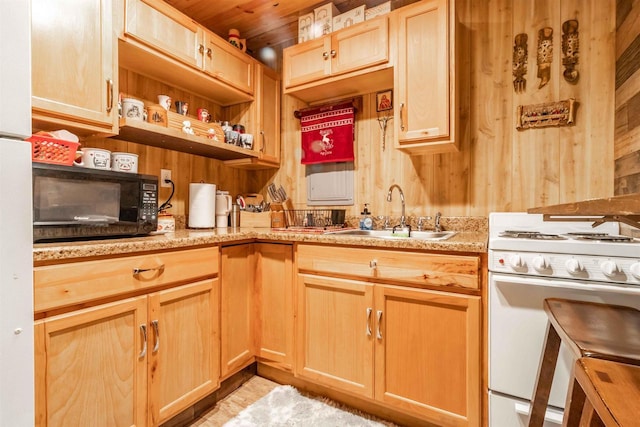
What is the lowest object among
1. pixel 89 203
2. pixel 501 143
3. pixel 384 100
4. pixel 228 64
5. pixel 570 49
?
pixel 89 203

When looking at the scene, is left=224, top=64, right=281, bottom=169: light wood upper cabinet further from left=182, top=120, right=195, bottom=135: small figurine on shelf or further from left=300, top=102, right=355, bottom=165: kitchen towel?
left=182, top=120, right=195, bottom=135: small figurine on shelf

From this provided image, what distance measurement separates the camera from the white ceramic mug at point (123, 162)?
1.66 meters

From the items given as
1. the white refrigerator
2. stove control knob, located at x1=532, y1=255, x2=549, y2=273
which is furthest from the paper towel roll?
stove control knob, located at x1=532, y1=255, x2=549, y2=273

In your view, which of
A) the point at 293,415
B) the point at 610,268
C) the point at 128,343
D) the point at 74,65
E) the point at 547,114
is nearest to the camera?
the point at 610,268

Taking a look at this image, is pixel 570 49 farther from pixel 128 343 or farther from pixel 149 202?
pixel 128 343

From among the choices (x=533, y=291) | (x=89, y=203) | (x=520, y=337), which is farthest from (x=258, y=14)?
(x=520, y=337)

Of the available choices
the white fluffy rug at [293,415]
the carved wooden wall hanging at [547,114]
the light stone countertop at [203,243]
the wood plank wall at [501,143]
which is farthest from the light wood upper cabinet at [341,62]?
the white fluffy rug at [293,415]

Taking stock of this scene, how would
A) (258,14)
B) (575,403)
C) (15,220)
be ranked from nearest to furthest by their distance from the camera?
(15,220) → (575,403) → (258,14)

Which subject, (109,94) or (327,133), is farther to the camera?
(327,133)

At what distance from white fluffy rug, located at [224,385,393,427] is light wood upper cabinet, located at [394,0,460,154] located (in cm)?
153

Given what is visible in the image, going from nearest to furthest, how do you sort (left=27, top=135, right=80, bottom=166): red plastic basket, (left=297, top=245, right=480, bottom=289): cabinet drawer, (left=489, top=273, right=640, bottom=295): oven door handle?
1. (left=489, top=273, right=640, bottom=295): oven door handle
2. (left=27, top=135, right=80, bottom=166): red plastic basket
3. (left=297, top=245, right=480, bottom=289): cabinet drawer

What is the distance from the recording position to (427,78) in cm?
179

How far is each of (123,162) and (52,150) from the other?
0.37 m

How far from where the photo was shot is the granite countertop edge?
1089mm
